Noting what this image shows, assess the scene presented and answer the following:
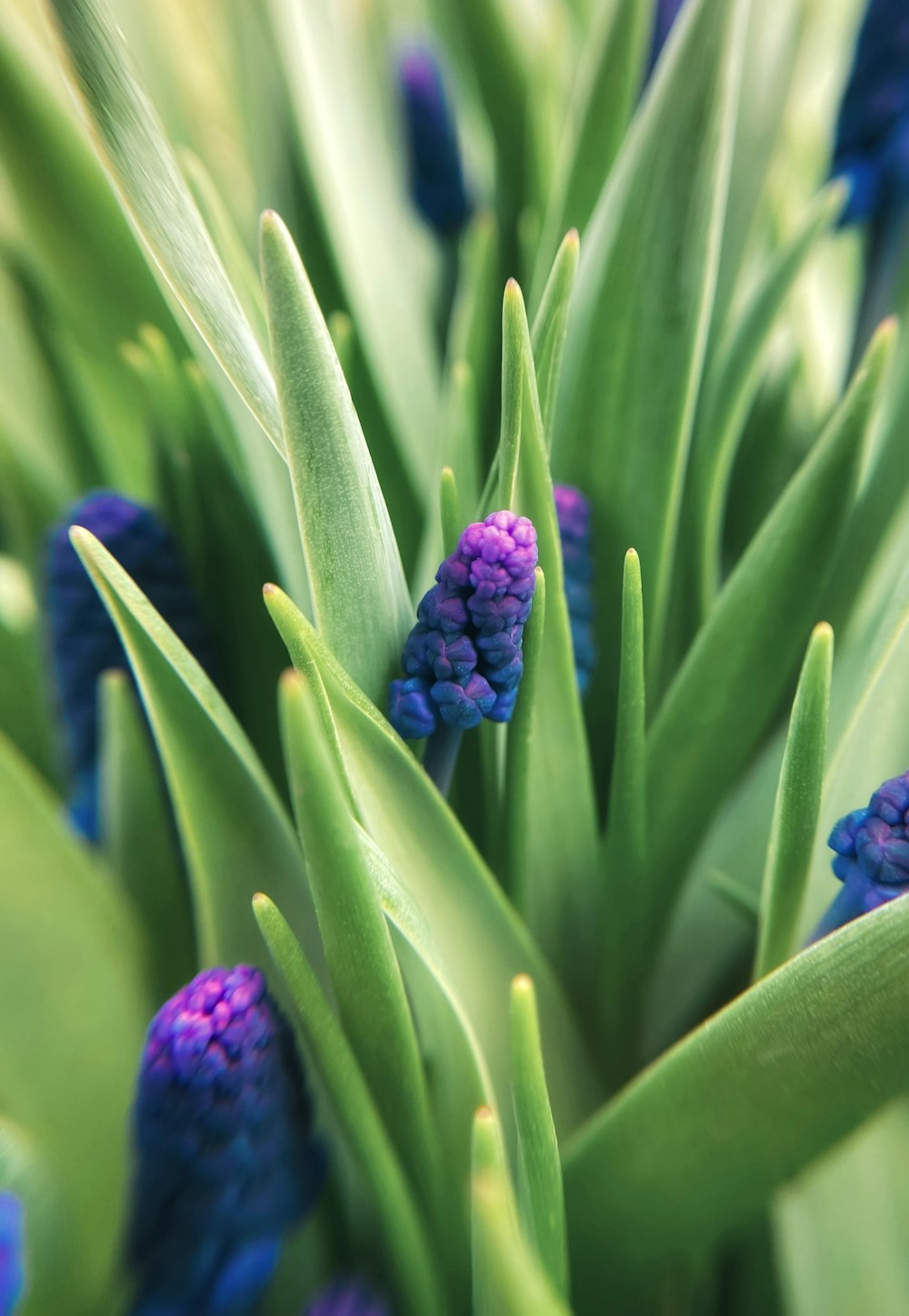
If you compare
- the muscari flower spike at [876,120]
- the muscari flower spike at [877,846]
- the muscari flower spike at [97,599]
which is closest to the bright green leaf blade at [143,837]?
the muscari flower spike at [97,599]

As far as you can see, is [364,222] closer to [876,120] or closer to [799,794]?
[876,120]

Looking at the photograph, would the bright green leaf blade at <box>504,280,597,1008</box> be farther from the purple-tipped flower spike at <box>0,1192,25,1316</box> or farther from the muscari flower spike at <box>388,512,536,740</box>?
the purple-tipped flower spike at <box>0,1192,25,1316</box>

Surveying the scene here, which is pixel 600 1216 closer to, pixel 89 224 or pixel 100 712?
pixel 100 712

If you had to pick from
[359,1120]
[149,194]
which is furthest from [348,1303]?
[149,194]

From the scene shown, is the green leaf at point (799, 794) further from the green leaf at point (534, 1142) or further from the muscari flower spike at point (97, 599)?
the muscari flower spike at point (97, 599)

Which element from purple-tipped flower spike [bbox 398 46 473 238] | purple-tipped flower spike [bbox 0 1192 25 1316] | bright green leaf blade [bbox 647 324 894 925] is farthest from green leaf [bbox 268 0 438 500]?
purple-tipped flower spike [bbox 0 1192 25 1316]

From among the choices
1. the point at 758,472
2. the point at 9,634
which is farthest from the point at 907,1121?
the point at 9,634
